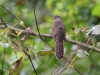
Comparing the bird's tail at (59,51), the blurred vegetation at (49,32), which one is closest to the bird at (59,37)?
the bird's tail at (59,51)

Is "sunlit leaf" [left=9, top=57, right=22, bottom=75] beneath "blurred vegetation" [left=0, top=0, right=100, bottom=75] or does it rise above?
above

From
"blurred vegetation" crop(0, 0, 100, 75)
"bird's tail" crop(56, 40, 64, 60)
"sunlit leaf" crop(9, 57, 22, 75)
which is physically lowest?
"blurred vegetation" crop(0, 0, 100, 75)

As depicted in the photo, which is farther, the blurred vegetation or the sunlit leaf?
the blurred vegetation

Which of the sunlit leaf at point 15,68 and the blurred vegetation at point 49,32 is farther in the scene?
the blurred vegetation at point 49,32

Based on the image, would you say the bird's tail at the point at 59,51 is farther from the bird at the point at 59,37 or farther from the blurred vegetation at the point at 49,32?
the blurred vegetation at the point at 49,32

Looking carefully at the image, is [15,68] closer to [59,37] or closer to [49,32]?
[59,37]

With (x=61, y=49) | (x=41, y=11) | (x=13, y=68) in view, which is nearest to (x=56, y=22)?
(x=61, y=49)

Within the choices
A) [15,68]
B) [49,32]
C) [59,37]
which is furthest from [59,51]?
[49,32]

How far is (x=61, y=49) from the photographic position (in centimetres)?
147

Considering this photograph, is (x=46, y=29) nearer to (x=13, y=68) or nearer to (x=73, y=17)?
(x=73, y=17)

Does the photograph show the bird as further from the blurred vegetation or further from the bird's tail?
the blurred vegetation

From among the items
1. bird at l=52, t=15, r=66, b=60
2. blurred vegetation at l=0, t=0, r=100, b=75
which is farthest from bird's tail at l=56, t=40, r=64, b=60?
blurred vegetation at l=0, t=0, r=100, b=75

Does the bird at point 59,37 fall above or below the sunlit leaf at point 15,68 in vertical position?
above

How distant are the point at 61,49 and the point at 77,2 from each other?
1.77m
